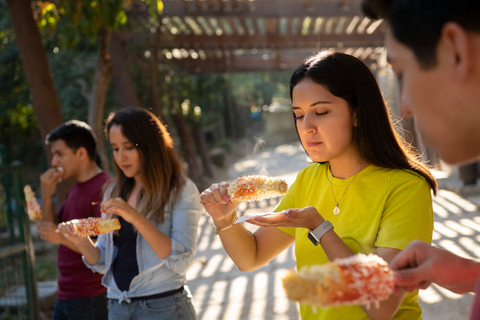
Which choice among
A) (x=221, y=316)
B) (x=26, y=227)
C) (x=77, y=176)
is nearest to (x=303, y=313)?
(x=77, y=176)

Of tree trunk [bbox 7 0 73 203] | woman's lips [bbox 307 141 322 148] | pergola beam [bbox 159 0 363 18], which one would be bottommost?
woman's lips [bbox 307 141 322 148]

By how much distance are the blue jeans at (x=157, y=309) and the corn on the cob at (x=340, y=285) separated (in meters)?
1.77

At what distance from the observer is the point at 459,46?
101cm

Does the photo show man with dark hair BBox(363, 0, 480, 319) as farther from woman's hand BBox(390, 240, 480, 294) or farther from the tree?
the tree

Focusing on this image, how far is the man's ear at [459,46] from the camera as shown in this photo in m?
1.00

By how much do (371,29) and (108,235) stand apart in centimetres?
914

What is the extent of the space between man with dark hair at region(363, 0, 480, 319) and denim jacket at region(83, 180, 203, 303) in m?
2.13

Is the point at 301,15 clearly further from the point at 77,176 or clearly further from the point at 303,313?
the point at 303,313

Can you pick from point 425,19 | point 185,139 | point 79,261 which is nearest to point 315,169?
point 425,19

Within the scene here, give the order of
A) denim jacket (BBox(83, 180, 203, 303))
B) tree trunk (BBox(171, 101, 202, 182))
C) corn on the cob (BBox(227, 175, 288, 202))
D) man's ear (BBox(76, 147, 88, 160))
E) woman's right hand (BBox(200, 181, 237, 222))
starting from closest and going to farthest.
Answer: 1. woman's right hand (BBox(200, 181, 237, 222))
2. corn on the cob (BBox(227, 175, 288, 202))
3. denim jacket (BBox(83, 180, 203, 303))
4. man's ear (BBox(76, 147, 88, 160))
5. tree trunk (BBox(171, 101, 202, 182))

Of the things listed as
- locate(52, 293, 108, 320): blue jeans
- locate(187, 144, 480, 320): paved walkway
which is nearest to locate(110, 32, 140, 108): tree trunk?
locate(187, 144, 480, 320): paved walkway

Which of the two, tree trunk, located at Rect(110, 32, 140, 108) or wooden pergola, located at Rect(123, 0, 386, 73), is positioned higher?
wooden pergola, located at Rect(123, 0, 386, 73)

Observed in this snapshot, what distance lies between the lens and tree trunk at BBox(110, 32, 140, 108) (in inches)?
371

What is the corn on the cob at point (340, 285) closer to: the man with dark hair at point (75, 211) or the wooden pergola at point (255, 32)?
the man with dark hair at point (75, 211)
